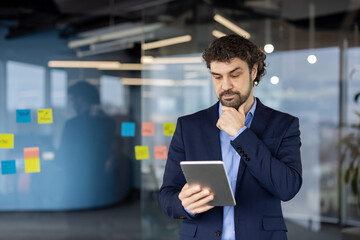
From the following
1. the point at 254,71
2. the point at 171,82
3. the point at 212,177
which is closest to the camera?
the point at 212,177

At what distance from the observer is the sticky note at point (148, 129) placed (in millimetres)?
4355

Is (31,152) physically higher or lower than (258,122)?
lower

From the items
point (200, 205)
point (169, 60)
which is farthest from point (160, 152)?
point (200, 205)

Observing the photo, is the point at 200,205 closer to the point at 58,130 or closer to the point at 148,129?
the point at 148,129

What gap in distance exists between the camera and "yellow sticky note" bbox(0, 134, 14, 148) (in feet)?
12.9

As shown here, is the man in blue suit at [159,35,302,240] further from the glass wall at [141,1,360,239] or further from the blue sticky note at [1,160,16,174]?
the blue sticky note at [1,160,16,174]

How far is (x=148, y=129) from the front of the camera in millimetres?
4387

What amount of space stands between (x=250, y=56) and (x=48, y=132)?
A: 318 centimetres

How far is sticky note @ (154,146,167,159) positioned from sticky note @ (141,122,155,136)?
15 centimetres

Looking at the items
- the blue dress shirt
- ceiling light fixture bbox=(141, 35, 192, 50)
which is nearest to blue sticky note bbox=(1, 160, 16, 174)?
ceiling light fixture bbox=(141, 35, 192, 50)

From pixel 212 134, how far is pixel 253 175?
0.21m

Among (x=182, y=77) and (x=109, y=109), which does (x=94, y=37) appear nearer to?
(x=109, y=109)

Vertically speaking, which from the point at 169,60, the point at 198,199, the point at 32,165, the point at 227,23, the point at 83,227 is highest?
the point at 227,23

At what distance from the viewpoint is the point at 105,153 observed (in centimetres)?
510
